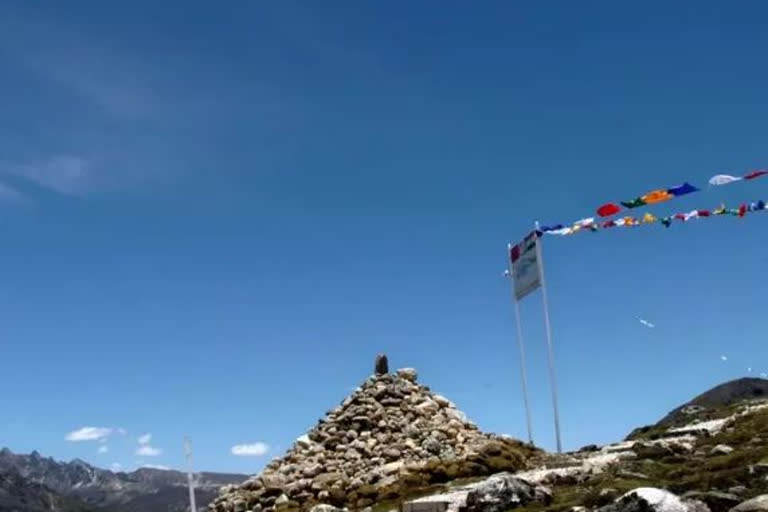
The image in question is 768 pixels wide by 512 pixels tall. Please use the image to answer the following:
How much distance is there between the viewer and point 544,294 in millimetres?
45156

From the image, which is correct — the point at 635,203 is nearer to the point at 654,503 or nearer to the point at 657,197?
the point at 657,197

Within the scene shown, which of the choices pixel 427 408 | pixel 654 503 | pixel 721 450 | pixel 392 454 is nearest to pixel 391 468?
pixel 392 454

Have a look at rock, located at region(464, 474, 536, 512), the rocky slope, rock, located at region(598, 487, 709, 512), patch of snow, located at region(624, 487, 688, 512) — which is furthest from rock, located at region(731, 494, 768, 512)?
rock, located at region(464, 474, 536, 512)

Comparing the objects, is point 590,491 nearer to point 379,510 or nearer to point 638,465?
point 638,465

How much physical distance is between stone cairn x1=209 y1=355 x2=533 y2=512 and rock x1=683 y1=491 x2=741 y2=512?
14.2 metres

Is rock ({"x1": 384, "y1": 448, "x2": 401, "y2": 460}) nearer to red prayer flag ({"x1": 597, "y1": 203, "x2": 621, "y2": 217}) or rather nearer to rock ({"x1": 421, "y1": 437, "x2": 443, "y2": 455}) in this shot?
rock ({"x1": 421, "y1": 437, "x2": 443, "y2": 455})

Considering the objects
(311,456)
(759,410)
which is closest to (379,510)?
(311,456)

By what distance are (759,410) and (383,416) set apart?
56.8 feet

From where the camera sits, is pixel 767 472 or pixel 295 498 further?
pixel 295 498

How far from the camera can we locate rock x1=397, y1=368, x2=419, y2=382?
46656mm

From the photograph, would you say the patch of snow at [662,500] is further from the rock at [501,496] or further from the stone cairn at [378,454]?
the stone cairn at [378,454]

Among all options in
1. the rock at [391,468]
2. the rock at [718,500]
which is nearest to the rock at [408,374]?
the rock at [391,468]

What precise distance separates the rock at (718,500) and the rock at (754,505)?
63 centimetres

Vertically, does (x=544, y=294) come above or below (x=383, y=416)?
above
